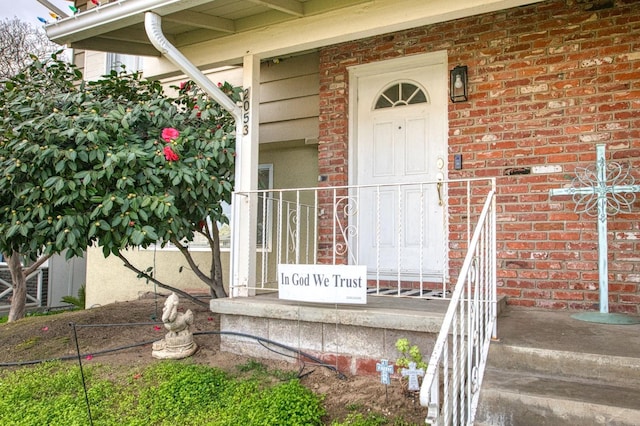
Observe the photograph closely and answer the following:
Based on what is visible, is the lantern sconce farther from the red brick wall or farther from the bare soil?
the bare soil

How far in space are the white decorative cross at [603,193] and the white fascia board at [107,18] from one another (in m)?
2.96

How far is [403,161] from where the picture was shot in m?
4.43

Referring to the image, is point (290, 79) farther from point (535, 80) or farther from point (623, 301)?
point (623, 301)

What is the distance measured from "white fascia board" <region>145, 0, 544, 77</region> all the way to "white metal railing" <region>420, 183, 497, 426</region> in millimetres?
1368

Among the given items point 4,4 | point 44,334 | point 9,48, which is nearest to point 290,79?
point 44,334

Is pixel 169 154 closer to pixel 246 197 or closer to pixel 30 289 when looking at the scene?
pixel 246 197

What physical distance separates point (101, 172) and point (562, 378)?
10.8 feet

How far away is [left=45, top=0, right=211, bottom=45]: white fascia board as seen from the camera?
11.3ft

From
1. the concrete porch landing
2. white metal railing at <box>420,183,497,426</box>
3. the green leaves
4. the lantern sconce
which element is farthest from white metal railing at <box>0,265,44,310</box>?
white metal railing at <box>420,183,497,426</box>

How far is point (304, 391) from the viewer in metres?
2.83

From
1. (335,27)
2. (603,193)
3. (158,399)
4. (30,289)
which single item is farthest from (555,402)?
(30,289)

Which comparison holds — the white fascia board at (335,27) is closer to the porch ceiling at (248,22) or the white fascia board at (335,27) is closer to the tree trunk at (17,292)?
the porch ceiling at (248,22)

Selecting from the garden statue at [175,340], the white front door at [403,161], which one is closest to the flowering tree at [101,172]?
the garden statue at [175,340]

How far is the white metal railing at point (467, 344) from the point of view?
69.2 inches
